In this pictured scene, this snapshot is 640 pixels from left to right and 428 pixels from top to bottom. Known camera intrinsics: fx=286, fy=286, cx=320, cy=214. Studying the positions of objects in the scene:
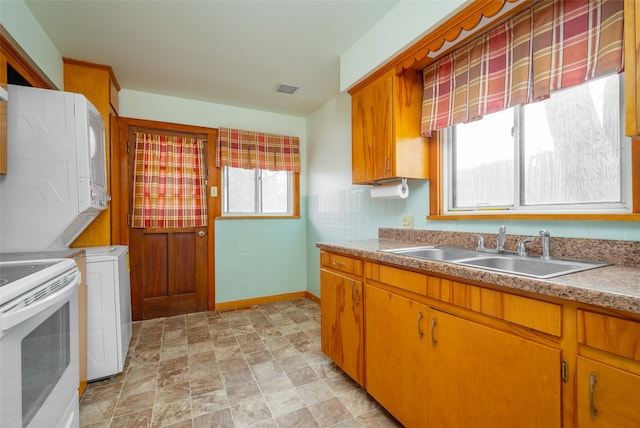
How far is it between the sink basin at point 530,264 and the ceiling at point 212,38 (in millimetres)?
1663

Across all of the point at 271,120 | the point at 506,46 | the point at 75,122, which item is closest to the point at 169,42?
the point at 75,122

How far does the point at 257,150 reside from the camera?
354 cm

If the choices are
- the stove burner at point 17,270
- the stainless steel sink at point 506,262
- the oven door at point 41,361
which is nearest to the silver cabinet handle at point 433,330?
the stainless steel sink at point 506,262

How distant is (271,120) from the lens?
373 centimetres

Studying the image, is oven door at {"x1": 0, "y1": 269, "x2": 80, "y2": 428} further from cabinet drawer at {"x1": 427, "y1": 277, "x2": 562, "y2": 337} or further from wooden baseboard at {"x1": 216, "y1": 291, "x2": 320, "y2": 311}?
wooden baseboard at {"x1": 216, "y1": 291, "x2": 320, "y2": 311}

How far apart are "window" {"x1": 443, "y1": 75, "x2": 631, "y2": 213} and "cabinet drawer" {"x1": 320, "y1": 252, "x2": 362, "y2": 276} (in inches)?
30.7

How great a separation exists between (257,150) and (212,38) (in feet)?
4.85

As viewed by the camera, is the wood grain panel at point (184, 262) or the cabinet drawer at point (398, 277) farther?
the wood grain panel at point (184, 262)

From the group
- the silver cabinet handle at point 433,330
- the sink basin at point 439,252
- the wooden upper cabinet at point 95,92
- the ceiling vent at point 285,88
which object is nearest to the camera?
the silver cabinet handle at point 433,330

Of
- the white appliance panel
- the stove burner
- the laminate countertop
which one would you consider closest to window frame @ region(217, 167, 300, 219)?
the white appliance panel

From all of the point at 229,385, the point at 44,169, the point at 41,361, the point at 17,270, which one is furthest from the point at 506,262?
the point at 44,169

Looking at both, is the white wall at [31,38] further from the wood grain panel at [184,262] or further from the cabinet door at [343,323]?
the cabinet door at [343,323]

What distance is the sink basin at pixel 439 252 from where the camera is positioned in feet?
5.27

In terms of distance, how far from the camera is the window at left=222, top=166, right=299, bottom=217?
3525 millimetres
